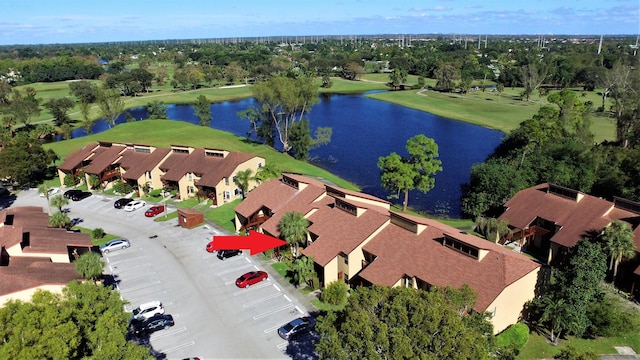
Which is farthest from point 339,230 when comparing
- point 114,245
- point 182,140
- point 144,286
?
point 182,140

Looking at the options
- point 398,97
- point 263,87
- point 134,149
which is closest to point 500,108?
point 398,97

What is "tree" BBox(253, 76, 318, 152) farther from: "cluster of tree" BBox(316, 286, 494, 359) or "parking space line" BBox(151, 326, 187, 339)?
"cluster of tree" BBox(316, 286, 494, 359)

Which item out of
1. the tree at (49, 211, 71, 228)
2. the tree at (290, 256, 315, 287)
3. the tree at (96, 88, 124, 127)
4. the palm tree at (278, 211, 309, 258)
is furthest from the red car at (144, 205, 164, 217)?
the tree at (96, 88, 124, 127)

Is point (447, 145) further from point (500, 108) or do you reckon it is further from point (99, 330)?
point (99, 330)

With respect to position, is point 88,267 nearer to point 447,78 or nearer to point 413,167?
point 413,167

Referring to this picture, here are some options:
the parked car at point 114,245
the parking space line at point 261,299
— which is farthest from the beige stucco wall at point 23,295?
the parking space line at point 261,299

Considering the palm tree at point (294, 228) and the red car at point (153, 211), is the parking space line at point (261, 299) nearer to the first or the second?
the palm tree at point (294, 228)
